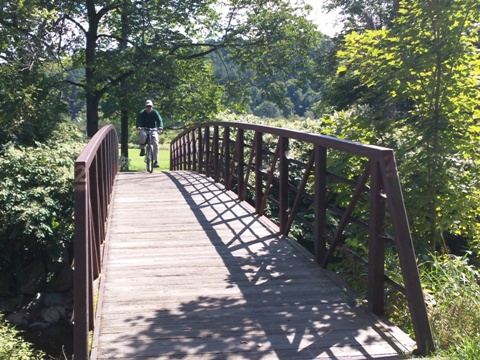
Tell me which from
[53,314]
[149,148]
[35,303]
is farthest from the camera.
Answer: [149,148]

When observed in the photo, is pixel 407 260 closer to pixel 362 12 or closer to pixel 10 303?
pixel 10 303

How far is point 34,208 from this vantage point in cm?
1093

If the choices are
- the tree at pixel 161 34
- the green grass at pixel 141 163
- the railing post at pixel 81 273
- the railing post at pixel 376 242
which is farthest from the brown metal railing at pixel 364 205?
the green grass at pixel 141 163

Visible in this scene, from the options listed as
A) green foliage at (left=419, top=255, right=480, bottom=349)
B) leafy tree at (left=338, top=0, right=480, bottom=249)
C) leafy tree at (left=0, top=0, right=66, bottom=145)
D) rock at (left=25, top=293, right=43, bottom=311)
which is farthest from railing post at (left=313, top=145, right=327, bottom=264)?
leafy tree at (left=0, top=0, right=66, bottom=145)

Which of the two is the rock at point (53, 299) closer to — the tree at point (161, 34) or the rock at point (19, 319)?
the rock at point (19, 319)

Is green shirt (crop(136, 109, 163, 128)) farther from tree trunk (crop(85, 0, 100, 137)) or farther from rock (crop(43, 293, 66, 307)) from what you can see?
tree trunk (crop(85, 0, 100, 137))

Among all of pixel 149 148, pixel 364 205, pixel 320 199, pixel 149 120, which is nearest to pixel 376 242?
pixel 320 199

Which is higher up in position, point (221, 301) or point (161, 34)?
point (161, 34)

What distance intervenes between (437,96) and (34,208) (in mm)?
7038

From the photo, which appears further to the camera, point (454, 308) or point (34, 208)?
point (34, 208)

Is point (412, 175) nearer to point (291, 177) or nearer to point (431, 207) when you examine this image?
point (431, 207)

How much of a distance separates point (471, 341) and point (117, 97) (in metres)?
21.1

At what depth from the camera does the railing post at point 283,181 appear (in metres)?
6.82

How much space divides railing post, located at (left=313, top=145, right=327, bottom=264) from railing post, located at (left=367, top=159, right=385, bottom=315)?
104 cm
